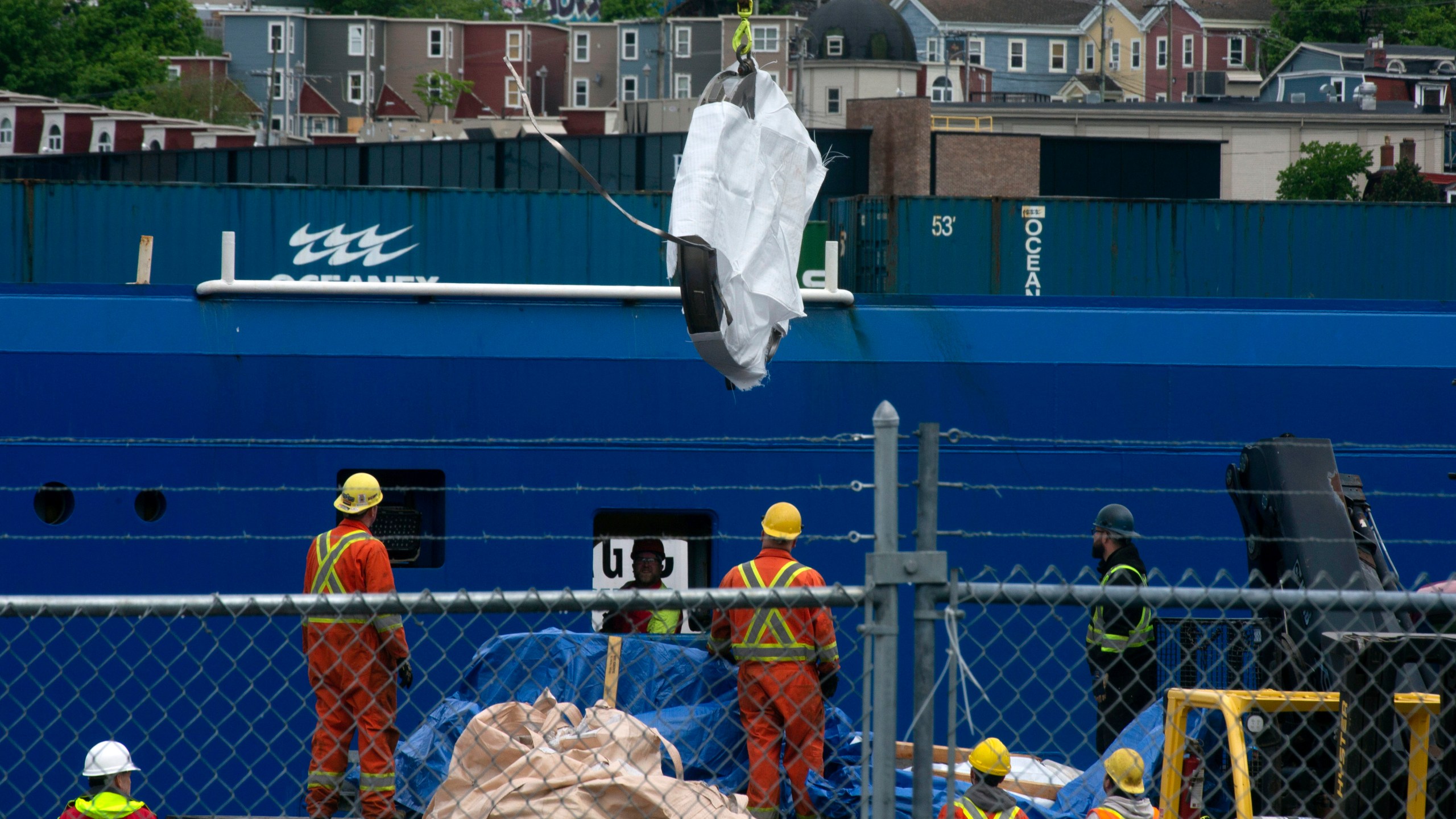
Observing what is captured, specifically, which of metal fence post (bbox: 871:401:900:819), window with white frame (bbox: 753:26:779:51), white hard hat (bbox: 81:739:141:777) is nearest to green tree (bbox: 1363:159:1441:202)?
white hard hat (bbox: 81:739:141:777)

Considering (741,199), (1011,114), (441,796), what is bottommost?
(441,796)

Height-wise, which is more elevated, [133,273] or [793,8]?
[793,8]

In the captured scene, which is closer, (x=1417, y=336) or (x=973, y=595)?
(x=973, y=595)

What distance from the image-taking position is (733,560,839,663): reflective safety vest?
556 cm

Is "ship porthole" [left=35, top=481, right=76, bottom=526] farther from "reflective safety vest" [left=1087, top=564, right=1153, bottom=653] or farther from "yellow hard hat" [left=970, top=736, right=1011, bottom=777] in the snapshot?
"reflective safety vest" [left=1087, top=564, right=1153, bottom=653]

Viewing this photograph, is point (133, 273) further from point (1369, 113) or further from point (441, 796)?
point (1369, 113)

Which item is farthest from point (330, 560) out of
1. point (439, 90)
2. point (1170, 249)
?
point (439, 90)

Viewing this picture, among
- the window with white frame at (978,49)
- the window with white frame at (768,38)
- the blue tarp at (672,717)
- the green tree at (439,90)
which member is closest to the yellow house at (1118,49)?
the window with white frame at (978,49)

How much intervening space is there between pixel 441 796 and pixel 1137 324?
4.97m

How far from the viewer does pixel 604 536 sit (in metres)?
7.54

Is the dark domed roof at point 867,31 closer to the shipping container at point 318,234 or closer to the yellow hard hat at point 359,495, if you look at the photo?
the shipping container at point 318,234

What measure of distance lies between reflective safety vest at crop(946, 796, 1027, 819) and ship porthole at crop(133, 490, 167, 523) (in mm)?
4660

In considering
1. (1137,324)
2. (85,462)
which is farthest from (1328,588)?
(85,462)

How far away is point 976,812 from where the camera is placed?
466cm
